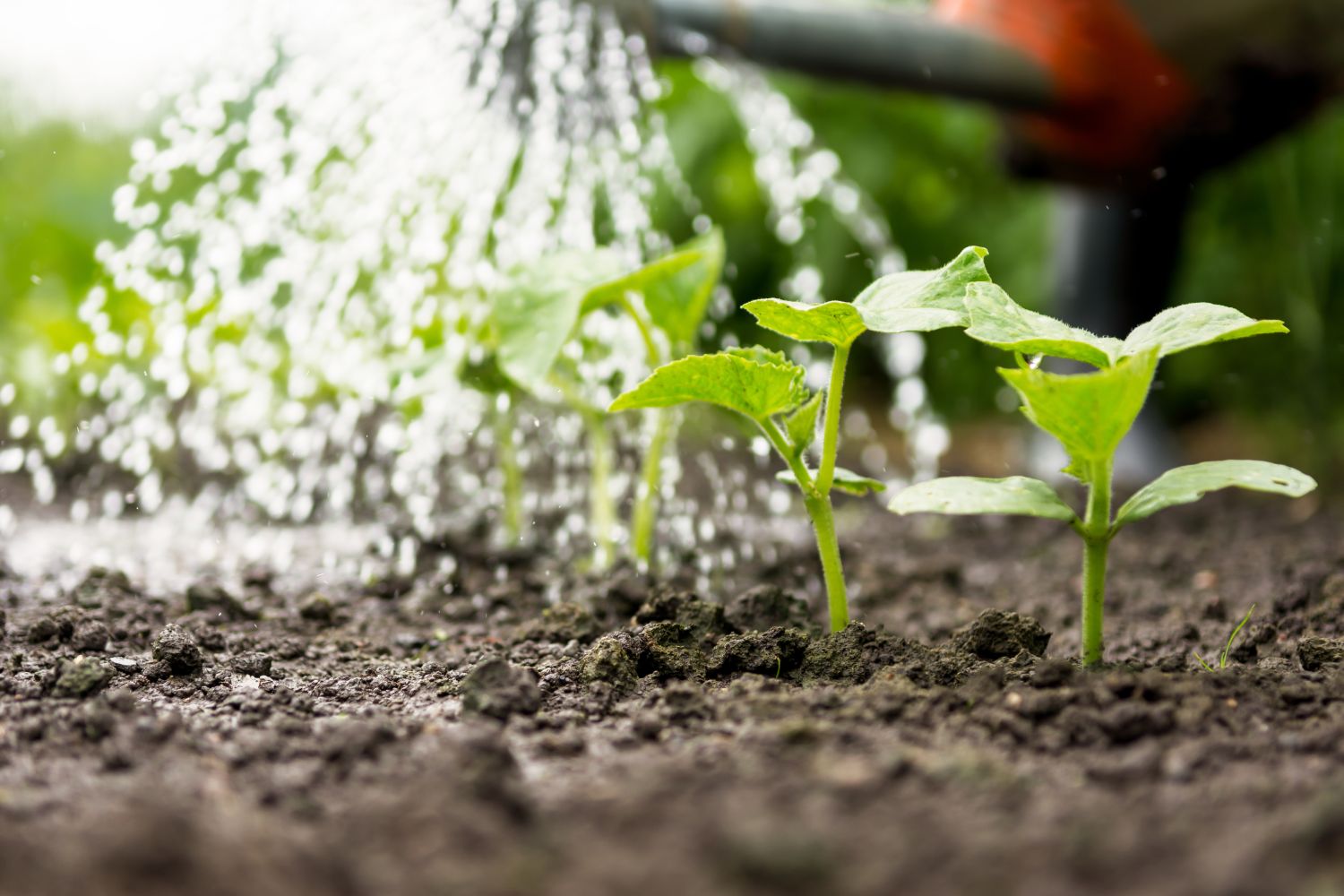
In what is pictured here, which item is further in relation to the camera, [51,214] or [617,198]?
[51,214]

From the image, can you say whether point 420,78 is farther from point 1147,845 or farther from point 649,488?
point 1147,845

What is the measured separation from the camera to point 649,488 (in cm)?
140

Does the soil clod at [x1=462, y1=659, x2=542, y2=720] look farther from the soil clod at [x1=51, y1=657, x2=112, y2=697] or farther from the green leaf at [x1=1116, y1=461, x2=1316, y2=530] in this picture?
the green leaf at [x1=1116, y1=461, x2=1316, y2=530]

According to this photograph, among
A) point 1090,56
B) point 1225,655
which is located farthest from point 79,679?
point 1090,56

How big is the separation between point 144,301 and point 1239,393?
2.79 metres

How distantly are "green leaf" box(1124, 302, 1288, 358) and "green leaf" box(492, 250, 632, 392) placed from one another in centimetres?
55

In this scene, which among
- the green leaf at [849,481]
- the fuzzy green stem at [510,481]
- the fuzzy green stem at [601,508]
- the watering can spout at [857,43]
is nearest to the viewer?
the green leaf at [849,481]

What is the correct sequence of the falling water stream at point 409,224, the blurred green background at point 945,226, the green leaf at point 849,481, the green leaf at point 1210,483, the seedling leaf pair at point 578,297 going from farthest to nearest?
the blurred green background at point 945,226, the falling water stream at point 409,224, the seedling leaf pair at point 578,297, the green leaf at point 849,481, the green leaf at point 1210,483

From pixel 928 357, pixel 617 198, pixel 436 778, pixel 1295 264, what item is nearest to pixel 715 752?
pixel 436 778

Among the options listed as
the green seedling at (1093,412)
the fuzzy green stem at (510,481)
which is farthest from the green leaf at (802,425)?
the fuzzy green stem at (510,481)

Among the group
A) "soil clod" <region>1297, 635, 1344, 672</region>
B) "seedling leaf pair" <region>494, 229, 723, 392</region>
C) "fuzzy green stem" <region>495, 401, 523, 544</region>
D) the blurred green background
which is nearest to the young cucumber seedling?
"seedling leaf pair" <region>494, 229, 723, 392</region>

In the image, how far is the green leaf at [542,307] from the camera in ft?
3.84

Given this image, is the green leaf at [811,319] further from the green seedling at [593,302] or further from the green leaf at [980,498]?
the green seedling at [593,302]

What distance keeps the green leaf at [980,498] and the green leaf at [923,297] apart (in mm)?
120
